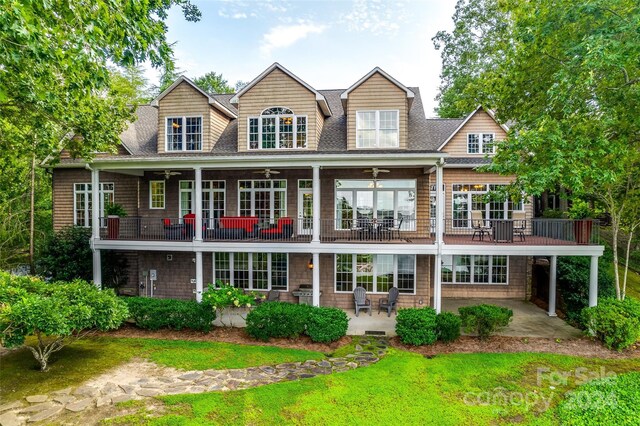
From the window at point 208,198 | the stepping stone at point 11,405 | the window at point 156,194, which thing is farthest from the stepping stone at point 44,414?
the window at point 156,194

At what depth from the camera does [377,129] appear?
45.2ft

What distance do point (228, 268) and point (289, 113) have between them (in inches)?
293

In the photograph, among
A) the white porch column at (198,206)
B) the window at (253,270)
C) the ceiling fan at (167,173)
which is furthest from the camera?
the ceiling fan at (167,173)

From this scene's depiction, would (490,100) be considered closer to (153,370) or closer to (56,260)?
(153,370)

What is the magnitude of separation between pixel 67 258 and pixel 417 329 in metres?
14.7

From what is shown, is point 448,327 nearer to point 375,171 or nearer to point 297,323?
point 297,323

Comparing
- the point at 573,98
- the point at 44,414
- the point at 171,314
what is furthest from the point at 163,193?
the point at 573,98

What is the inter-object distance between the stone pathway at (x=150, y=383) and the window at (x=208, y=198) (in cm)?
730

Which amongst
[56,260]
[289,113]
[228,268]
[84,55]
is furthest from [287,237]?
[56,260]

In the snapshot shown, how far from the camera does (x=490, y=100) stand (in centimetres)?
1456

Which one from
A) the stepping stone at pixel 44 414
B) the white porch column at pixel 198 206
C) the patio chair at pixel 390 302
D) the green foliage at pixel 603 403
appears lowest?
the green foliage at pixel 603 403

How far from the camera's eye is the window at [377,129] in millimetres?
→ 13695

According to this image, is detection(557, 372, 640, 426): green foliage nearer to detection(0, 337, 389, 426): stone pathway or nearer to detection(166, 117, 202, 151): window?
detection(0, 337, 389, 426): stone pathway

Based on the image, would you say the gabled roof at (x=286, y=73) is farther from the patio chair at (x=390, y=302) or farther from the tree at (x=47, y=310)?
the tree at (x=47, y=310)
